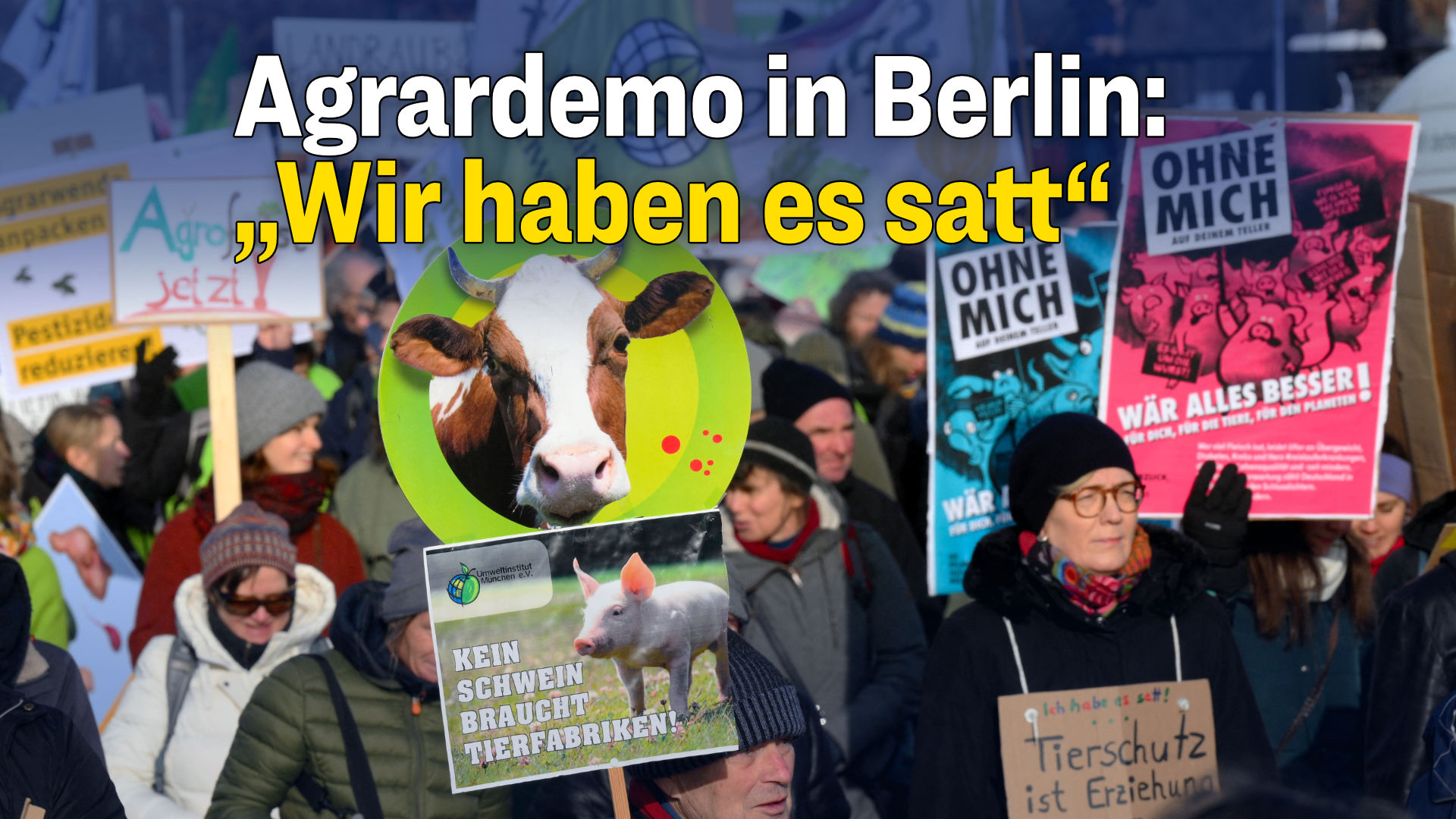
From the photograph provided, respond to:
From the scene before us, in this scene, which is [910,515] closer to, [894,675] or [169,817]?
[894,675]

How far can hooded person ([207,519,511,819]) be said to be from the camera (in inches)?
125

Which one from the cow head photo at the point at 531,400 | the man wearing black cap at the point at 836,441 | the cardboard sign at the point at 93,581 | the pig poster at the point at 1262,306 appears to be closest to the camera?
the cow head photo at the point at 531,400

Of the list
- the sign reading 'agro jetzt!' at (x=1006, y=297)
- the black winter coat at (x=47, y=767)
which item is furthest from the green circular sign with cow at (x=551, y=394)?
the sign reading 'agro jetzt!' at (x=1006, y=297)

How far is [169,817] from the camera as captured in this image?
3459 millimetres

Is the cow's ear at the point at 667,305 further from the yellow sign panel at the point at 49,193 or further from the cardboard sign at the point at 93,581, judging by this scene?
the yellow sign panel at the point at 49,193

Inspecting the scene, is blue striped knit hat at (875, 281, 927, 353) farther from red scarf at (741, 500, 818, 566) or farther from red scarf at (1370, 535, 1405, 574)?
red scarf at (741, 500, 818, 566)

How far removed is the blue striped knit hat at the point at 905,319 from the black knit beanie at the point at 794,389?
1826 millimetres

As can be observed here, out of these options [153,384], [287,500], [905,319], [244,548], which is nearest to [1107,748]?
[244,548]

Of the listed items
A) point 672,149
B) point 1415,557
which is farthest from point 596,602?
point 672,149

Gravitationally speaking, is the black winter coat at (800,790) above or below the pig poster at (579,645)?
below

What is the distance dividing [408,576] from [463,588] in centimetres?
66

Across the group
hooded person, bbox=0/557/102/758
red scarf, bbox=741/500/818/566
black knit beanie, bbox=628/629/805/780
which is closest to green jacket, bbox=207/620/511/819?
hooded person, bbox=0/557/102/758

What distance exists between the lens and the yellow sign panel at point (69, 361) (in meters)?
6.28

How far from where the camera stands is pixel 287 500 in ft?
14.9
